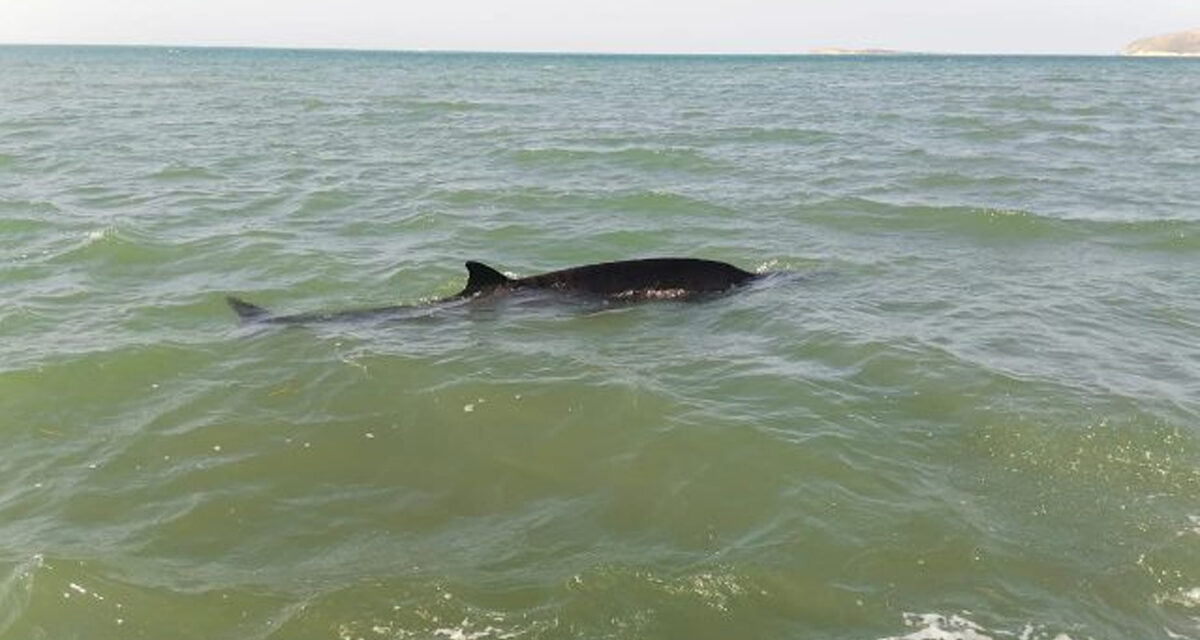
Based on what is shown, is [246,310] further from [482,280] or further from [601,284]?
[601,284]

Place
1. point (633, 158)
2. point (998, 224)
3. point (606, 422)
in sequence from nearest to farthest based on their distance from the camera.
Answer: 1. point (606, 422)
2. point (998, 224)
3. point (633, 158)

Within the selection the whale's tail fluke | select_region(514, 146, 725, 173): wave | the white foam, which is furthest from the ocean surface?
select_region(514, 146, 725, 173): wave

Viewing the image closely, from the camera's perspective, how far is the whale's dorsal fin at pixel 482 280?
11.0 m

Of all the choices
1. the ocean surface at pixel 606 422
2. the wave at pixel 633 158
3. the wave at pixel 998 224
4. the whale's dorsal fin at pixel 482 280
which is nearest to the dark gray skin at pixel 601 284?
the whale's dorsal fin at pixel 482 280

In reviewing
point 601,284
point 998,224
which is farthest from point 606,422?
point 998,224

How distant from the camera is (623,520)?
6441 mm

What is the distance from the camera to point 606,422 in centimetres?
807

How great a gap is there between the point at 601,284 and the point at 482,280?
1467 millimetres

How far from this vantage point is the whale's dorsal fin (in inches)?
435

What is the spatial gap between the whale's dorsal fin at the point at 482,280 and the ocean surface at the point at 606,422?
0.30 metres

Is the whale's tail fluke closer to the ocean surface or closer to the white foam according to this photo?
the ocean surface

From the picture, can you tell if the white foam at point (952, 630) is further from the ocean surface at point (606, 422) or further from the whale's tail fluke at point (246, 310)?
the whale's tail fluke at point (246, 310)

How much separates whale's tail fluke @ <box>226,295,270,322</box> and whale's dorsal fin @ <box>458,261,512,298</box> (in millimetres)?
2414

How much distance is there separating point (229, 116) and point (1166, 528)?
123 ft
